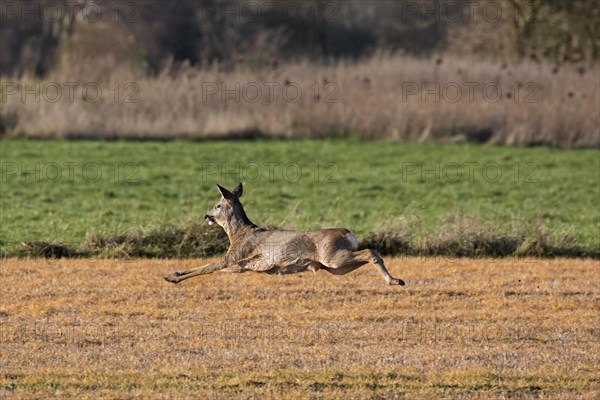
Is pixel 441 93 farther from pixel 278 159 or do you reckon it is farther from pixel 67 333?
pixel 67 333

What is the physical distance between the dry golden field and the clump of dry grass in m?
12.5

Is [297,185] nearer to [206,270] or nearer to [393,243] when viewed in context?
[393,243]

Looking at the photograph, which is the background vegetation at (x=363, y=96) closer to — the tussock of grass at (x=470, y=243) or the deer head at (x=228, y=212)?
the tussock of grass at (x=470, y=243)

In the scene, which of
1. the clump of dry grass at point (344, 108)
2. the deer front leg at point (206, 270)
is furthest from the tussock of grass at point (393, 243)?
the clump of dry grass at point (344, 108)

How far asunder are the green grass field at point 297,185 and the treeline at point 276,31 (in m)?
5.91

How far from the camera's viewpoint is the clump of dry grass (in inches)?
1015

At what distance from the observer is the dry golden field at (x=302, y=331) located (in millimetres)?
7906

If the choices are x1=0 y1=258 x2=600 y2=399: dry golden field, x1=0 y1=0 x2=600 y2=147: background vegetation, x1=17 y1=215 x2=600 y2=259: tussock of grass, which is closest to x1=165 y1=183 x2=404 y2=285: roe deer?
x1=0 y1=258 x2=600 y2=399: dry golden field

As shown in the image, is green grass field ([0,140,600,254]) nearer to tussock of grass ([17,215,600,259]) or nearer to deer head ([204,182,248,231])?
tussock of grass ([17,215,600,259])

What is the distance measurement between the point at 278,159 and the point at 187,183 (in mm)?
3268

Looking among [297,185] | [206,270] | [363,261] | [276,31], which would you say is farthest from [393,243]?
[276,31]

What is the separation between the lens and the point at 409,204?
59.6ft

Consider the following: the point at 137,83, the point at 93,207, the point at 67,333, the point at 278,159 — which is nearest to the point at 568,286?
the point at 67,333

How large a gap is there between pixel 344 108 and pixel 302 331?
1735 centimetres
